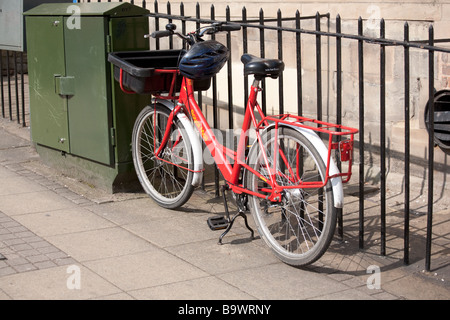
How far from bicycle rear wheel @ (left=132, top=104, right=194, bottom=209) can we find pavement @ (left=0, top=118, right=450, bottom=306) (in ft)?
0.49

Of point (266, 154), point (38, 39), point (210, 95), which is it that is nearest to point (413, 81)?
point (266, 154)

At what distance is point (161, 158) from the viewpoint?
6.49 m

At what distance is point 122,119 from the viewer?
22.1ft

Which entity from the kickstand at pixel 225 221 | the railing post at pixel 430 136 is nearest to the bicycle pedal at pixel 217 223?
the kickstand at pixel 225 221

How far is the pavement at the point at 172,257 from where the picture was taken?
4684mm

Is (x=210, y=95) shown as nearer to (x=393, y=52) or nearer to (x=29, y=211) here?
(x=393, y=52)

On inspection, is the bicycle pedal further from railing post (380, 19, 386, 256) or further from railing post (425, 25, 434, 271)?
railing post (425, 25, 434, 271)

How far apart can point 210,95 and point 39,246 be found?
3.96 m

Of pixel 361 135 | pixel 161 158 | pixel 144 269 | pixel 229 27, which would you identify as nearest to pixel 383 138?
pixel 361 135

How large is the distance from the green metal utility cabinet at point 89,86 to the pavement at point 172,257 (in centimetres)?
33

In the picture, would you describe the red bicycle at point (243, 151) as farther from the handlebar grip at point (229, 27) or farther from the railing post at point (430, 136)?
the railing post at point (430, 136)

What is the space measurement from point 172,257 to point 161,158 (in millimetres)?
1399

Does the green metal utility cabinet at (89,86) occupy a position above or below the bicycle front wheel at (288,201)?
above

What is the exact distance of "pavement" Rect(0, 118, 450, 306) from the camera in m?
4.68
